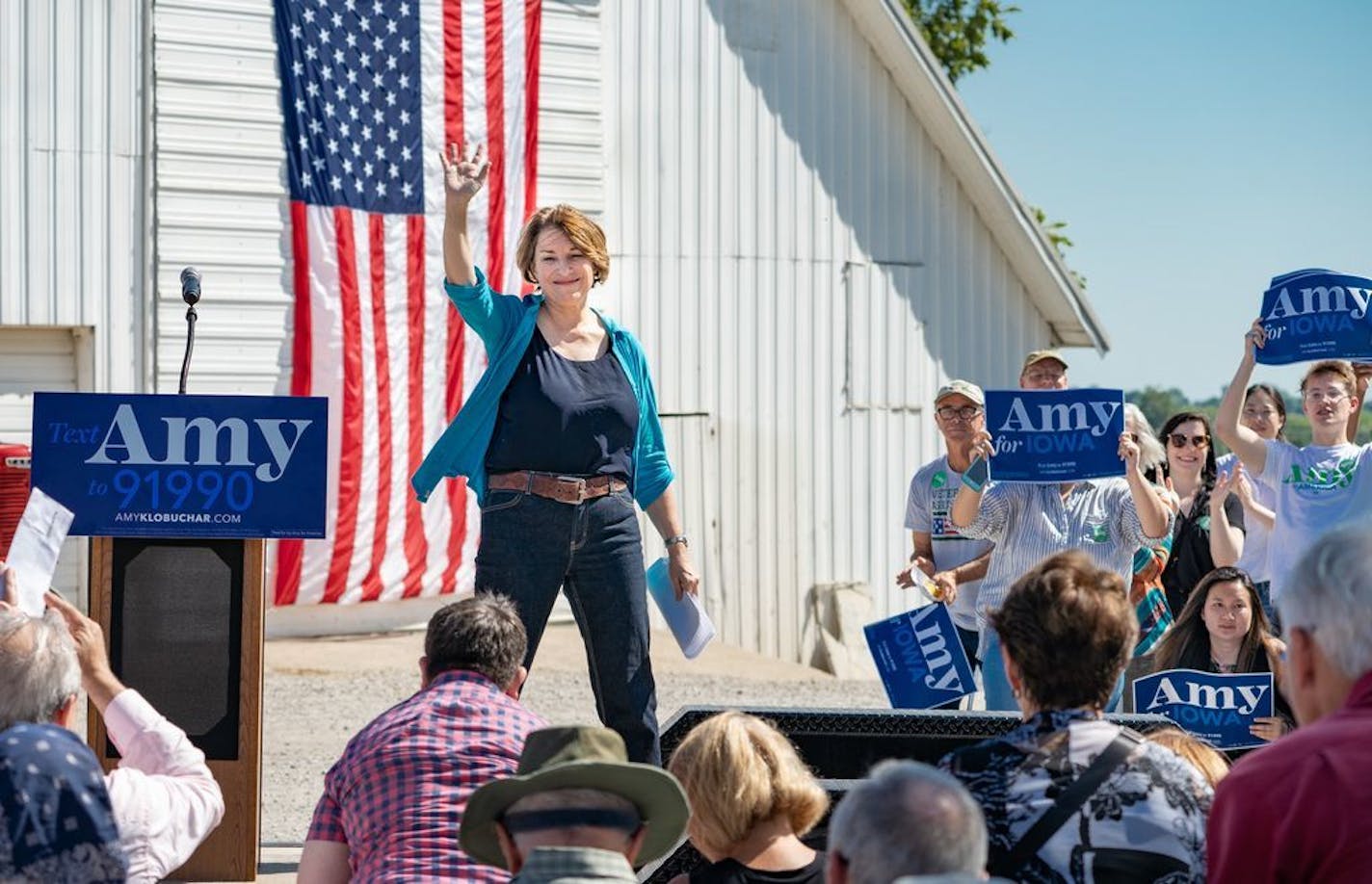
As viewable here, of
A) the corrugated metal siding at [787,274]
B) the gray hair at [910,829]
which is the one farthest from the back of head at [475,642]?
the corrugated metal siding at [787,274]

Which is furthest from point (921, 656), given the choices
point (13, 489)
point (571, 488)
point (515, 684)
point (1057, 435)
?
point (13, 489)

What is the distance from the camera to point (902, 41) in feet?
52.5

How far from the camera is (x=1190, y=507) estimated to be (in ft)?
29.5

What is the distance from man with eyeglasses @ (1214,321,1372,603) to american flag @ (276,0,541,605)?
7.25 metres

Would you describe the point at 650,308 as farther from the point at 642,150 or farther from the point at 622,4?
the point at 622,4

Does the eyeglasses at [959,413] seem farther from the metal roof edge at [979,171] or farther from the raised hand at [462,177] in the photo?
the metal roof edge at [979,171]

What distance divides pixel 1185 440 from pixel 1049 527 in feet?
6.30

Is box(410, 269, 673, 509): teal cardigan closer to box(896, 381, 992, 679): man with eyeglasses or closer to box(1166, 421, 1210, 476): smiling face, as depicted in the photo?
box(896, 381, 992, 679): man with eyeglasses

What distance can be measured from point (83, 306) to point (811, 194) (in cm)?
609

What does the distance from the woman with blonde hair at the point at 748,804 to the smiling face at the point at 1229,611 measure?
131 inches

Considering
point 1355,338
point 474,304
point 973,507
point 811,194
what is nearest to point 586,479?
point 474,304

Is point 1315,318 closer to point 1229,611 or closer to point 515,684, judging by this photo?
point 1229,611

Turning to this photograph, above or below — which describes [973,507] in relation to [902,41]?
below

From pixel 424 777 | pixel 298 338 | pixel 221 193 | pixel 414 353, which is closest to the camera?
pixel 424 777
